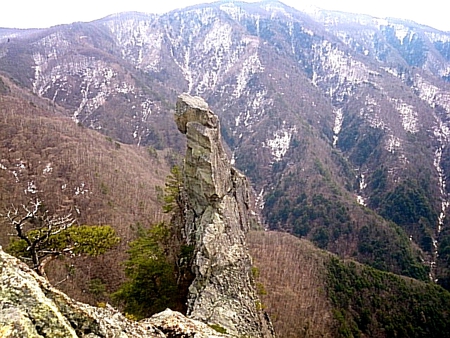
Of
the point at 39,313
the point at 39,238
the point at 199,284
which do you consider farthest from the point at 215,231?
the point at 39,313

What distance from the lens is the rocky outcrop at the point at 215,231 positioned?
850 inches

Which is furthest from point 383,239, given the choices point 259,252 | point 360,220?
point 259,252

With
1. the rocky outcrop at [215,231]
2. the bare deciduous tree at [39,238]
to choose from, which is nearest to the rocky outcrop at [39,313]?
the bare deciduous tree at [39,238]

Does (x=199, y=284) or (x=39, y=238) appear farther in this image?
(x=199, y=284)

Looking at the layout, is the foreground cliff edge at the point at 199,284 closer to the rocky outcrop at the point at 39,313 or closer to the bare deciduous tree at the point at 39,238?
the rocky outcrop at the point at 39,313

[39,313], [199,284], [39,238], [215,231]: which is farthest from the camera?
[215,231]

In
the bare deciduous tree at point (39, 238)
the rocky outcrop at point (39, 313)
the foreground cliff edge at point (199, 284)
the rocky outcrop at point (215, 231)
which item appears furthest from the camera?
the rocky outcrop at point (215, 231)

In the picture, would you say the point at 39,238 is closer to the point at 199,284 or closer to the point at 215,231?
the point at 199,284

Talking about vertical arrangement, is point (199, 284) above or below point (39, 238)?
below

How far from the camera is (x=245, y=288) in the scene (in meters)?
24.2

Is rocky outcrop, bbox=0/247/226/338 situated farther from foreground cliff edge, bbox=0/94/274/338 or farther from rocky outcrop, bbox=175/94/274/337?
rocky outcrop, bbox=175/94/274/337

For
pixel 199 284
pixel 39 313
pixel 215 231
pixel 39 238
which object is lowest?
pixel 199 284

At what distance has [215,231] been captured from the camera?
80.0 feet

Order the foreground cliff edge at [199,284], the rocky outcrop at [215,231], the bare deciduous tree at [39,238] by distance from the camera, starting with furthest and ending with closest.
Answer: the rocky outcrop at [215,231] < the bare deciduous tree at [39,238] < the foreground cliff edge at [199,284]
